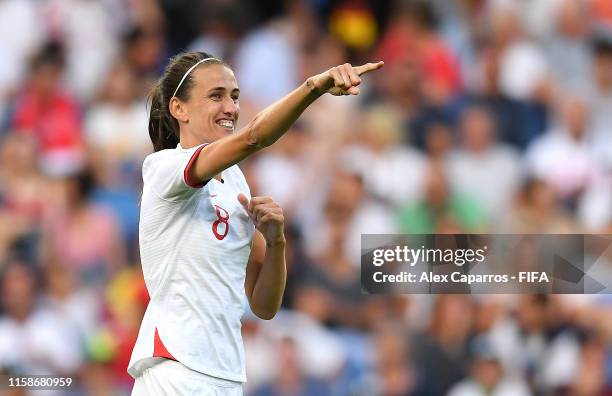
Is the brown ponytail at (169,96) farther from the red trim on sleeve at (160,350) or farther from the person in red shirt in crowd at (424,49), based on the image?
the person in red shirt in crowd at (424,49)

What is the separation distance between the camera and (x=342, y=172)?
25.8ft

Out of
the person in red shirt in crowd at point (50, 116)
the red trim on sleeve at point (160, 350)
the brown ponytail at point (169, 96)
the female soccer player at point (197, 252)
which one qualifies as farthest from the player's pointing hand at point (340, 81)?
the person in red shirt in crowd at point (50, 116)

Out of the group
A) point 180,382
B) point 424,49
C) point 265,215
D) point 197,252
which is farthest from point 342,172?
point 180,382

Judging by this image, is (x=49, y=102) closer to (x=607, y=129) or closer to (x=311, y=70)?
(x=311, y=70)

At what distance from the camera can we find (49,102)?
8719mm

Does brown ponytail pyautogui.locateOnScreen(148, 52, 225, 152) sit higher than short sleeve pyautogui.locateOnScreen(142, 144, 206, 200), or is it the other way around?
brown ponytail pyautogui.locateOnScreen(148, 52, 225, 152)

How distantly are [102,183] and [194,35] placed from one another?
1617mm

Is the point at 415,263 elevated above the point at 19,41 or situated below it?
below

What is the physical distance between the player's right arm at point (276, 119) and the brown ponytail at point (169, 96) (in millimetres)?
537

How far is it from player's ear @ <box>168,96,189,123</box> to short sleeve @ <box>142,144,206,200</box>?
0.20 metres

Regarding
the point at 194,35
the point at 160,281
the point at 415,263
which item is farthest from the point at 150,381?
the point at 194,35

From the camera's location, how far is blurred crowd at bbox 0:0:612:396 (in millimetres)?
7113

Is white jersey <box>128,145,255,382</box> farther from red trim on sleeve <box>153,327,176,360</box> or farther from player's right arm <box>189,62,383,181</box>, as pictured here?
player's right arm <box>189,62,383,181</box>

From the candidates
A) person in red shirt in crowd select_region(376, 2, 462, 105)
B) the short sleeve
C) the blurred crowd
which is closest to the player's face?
the short sleeve
